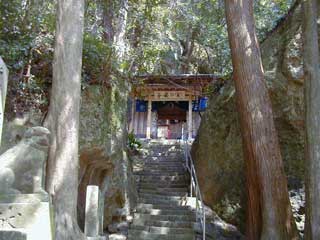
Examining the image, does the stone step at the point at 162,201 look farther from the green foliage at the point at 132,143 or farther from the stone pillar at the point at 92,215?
the stone pillar at the point at 92,215

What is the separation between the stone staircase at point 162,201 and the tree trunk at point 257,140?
7.48 feet

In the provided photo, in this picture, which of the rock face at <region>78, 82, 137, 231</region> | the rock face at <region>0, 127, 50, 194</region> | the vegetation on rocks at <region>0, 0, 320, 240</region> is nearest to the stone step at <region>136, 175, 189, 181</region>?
the vegetation on rocks at <region>0, 0, 320, 240</region>

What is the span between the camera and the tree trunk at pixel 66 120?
15.4 feet

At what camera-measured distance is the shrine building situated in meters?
15.6

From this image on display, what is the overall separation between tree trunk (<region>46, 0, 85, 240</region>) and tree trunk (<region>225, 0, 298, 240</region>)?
2.84 m

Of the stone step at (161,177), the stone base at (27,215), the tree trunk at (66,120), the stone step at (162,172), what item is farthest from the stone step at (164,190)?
the stone base at (27,215)

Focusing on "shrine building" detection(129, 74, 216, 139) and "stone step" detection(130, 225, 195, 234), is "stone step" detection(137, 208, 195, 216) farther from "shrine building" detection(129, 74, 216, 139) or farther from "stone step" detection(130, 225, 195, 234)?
"shrine building" detection(129, 74, 216, 139)

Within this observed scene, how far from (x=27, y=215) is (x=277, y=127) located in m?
6.38

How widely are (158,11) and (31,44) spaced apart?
6005mm

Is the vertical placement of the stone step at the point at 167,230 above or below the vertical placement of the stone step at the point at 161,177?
below

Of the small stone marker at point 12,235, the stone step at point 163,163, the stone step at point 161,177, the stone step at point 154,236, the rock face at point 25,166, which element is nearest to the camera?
the small stone marker at point 12,235

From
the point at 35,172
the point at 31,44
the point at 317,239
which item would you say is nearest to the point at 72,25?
the point at 31,44

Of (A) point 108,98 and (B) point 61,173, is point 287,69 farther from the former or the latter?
(B) point 61,173

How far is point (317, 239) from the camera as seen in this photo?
16.5 feet
